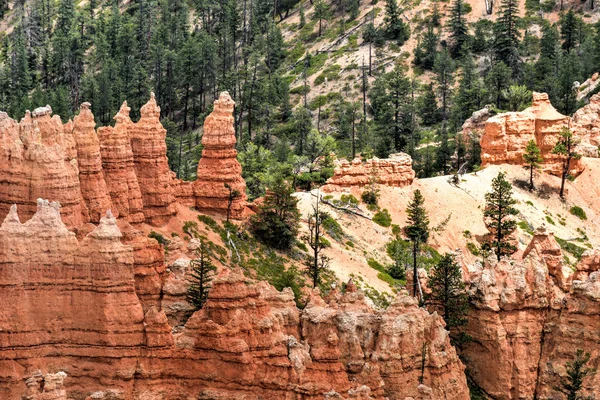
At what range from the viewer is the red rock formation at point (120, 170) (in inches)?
4060

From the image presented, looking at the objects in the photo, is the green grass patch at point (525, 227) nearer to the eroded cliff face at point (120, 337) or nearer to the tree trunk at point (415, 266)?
the tree trunk at point (415, 266)

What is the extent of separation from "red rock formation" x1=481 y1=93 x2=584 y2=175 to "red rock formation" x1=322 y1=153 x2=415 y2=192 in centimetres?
1327

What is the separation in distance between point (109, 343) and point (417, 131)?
103552 mm

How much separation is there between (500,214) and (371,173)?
1329cm

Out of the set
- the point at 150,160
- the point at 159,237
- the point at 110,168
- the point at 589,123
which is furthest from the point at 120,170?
the point at 589,123

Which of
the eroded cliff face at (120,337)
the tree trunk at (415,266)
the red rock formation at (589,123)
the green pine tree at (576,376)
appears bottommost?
the green pine tree at (576,376)

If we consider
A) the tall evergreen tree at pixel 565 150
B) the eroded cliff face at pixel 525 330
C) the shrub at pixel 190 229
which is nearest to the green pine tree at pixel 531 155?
the tall evergreen tree at pixel 565 150

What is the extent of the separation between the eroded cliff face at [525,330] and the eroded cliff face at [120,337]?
56.9 ft

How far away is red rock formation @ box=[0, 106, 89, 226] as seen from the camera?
86.6 m

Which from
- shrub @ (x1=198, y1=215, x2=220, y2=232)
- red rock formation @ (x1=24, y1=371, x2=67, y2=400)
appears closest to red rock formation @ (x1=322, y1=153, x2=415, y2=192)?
shrub @ (x1=198, y1=215, x2=220, y2=232)

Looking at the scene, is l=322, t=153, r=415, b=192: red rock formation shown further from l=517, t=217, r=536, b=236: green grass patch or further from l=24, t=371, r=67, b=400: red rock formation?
l=24, t=371, r=67, b=400: red rock formation

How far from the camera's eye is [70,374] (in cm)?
7531

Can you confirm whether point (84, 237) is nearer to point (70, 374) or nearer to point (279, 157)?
point (70, 374)

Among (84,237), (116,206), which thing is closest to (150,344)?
(84,237)
